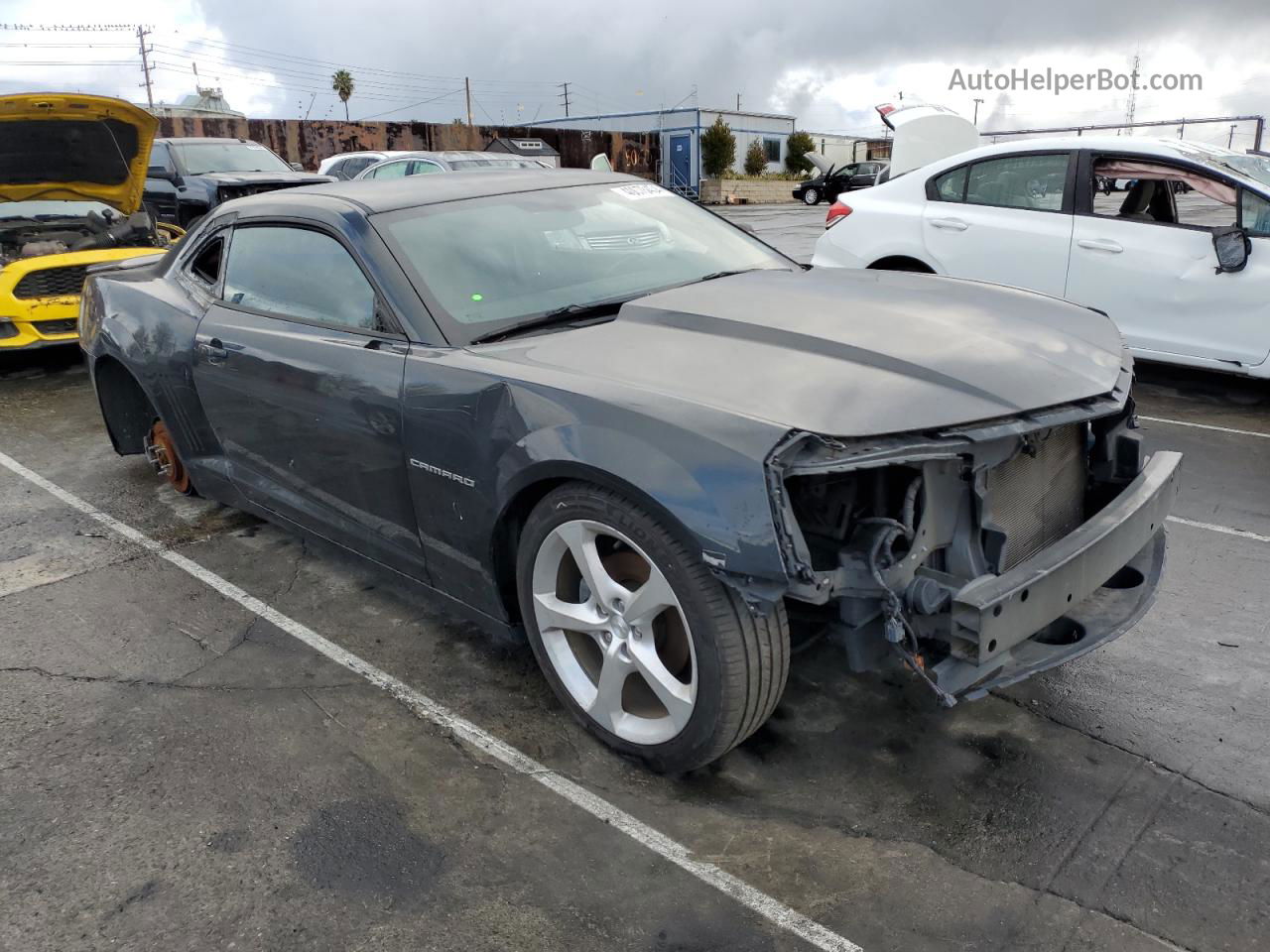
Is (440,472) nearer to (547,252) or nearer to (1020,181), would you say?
(547,252)

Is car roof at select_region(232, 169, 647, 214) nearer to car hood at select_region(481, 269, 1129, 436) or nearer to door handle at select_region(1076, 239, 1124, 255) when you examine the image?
car hood at select_region(481, 269, 1129, 436)

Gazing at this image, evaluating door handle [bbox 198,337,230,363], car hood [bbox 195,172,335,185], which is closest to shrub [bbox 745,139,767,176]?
car hood [bbox 195,172,335,185]

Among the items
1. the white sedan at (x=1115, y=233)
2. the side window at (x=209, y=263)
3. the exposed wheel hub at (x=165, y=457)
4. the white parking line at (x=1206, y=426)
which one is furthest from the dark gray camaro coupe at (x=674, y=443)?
the white sedan at (x=1115, y=233)

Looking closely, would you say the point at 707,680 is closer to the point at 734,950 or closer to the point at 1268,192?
the point at 734,950

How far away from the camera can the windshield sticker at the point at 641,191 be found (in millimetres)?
3904

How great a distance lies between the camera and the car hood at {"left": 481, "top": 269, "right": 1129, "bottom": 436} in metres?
2.35

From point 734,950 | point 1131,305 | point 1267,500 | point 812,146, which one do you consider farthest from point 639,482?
point 812,146

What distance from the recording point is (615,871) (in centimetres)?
235

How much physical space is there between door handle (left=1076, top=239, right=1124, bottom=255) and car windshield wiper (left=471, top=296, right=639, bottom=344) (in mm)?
3962

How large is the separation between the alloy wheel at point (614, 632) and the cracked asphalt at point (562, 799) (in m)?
0.18

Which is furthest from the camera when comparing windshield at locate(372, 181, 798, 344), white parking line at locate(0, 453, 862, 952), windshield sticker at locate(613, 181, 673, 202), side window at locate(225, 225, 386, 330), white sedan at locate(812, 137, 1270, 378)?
white sedan at locate(812, 137, 1270, 378)

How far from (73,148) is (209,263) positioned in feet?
15.1

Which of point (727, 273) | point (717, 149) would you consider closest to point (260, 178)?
point (727, 273)

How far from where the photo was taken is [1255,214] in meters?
5.53
